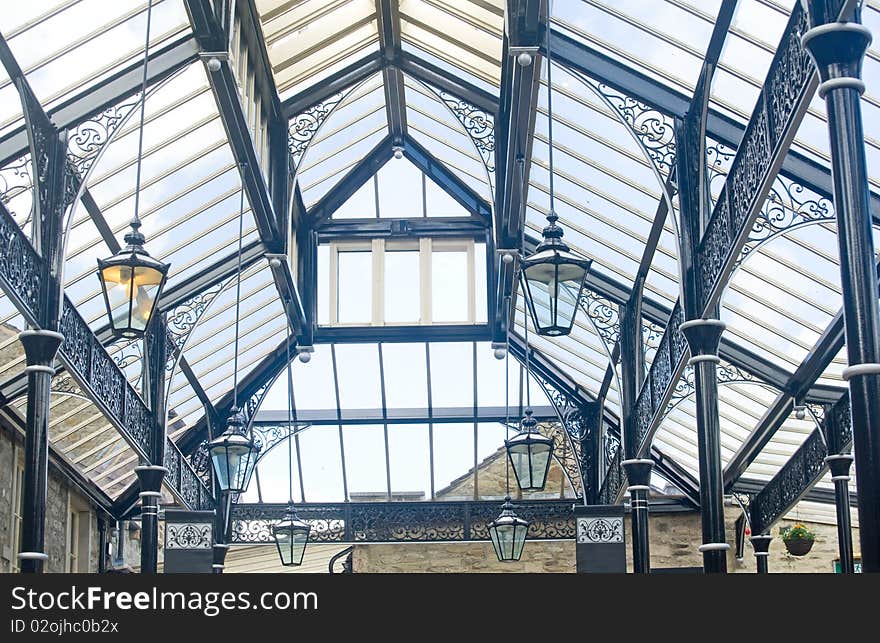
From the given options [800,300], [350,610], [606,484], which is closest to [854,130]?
[350,610]

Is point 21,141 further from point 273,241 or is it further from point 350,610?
point 350,610

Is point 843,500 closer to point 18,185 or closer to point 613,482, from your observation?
point 613,482

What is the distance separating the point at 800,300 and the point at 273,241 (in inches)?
256

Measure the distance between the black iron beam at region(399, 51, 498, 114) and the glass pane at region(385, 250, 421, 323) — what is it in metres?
5.19

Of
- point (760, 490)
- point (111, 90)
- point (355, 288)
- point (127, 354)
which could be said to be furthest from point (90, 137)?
point (760, 490)

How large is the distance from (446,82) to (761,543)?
9.18 metres

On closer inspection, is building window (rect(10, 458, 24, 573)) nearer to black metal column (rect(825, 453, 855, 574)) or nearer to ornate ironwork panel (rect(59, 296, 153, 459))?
ornate ironwork panel (rect(59, 296, 153, 459))

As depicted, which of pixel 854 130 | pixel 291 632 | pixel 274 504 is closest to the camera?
pixel 291 632

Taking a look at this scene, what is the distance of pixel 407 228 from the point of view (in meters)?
20.7

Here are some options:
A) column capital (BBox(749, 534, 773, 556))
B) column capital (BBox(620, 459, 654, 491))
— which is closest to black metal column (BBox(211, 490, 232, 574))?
column capital (BBox(620, 459, 654, 491))

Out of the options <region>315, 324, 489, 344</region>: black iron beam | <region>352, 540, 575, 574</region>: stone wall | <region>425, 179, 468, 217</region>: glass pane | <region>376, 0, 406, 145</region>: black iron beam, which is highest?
<region>376, 0, 406, 145</region>: black iron beam

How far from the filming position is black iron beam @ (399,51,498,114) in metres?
15.4

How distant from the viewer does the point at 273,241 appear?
15766 millimetres

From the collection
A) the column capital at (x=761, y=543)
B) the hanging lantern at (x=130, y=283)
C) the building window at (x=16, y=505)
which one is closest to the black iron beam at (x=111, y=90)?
the hanging lantern at (x=130, y=283)
